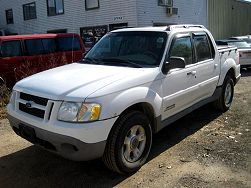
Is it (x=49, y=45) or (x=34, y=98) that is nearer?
(x=34, y=98)

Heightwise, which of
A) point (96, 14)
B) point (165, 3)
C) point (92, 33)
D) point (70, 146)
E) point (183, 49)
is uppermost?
point (165, 3)

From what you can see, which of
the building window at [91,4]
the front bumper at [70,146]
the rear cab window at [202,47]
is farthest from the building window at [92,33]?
the front bumper at [70,146]

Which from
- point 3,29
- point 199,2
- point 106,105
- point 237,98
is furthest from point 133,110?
point 3,29

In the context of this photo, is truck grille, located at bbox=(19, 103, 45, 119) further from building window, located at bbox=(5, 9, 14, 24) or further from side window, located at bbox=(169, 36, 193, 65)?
building window, located at bbox=(5, 9, 14, 24)

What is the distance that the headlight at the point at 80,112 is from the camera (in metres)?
3.56

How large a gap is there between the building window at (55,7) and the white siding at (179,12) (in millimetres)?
6261

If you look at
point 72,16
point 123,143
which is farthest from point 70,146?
point 72,16

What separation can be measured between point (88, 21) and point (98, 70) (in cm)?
Answer: 1585

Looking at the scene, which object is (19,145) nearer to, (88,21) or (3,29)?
(88,21)

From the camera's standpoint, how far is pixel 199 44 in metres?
5.66

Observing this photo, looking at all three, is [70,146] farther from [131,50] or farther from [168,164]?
[131,50]

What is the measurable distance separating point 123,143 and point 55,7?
64.1 ft

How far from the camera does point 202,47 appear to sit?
226 inches

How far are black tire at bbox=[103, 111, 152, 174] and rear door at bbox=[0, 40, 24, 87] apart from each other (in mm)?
6289
